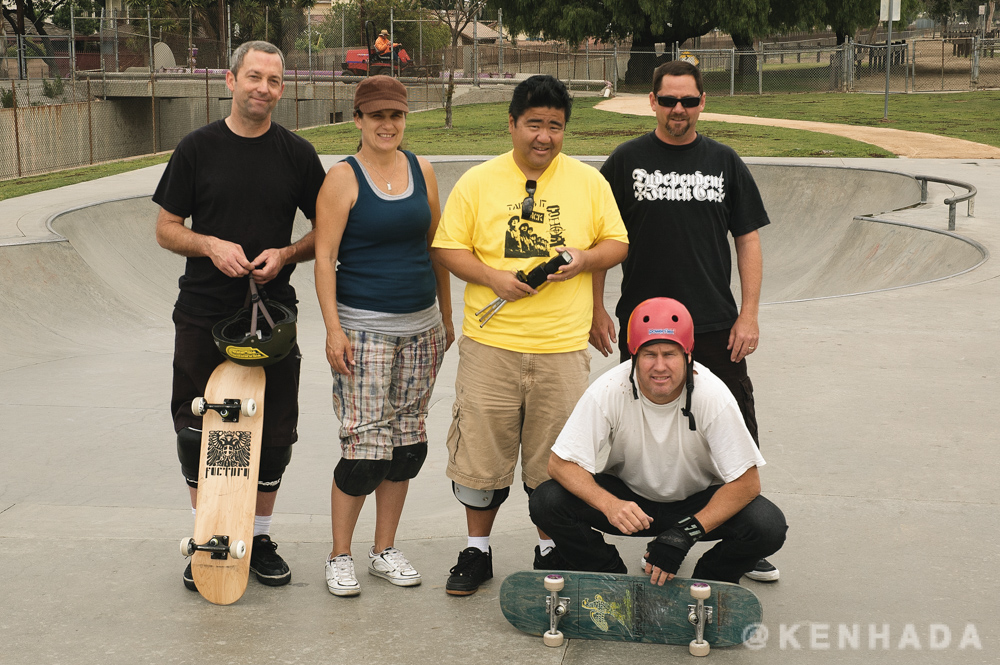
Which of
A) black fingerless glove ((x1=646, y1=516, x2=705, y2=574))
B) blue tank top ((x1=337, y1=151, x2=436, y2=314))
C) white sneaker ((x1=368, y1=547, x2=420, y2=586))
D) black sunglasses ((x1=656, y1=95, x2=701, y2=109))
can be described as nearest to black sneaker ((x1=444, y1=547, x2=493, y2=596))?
white sneaker ((x1=368, y1=547, x2=420, y2=586))

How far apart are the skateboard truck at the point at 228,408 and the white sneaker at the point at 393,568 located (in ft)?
2.38

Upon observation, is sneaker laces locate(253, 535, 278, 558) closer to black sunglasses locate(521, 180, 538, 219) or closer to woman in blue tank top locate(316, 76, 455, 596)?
woman in blue tank top locate(316, 76, 455, 596)

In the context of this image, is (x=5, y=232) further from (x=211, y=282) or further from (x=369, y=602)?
(x=369, y=602)

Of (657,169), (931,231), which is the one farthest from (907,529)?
(931,231)

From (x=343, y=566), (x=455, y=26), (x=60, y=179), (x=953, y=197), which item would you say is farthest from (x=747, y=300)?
(x=455, y=26)

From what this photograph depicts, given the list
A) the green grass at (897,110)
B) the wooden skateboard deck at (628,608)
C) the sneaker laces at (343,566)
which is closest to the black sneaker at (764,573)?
the wooden skateboard deck at (628,608)

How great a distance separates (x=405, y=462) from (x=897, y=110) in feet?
91.8

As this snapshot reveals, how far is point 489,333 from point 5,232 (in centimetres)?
840

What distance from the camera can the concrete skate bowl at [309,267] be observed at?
8797 millimetres

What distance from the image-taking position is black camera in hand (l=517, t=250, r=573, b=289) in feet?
10.8

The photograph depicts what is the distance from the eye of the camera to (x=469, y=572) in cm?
348

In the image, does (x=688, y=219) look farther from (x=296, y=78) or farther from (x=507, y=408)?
(x=296, y=78)

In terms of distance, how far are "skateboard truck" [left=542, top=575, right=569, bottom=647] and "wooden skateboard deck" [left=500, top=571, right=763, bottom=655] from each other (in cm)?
2

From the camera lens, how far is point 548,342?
3.43 metres
